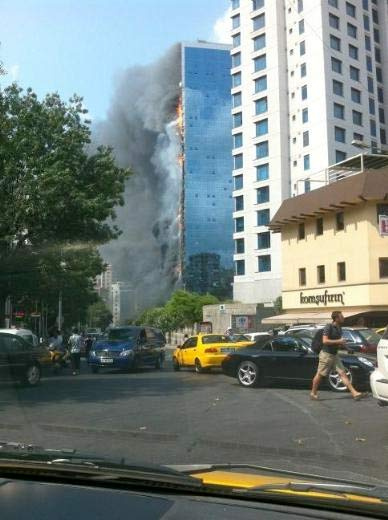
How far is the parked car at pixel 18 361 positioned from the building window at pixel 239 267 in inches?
2266

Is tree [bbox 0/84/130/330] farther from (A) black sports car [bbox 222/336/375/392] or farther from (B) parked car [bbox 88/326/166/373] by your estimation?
(A) black sports car [bbox 222/336/375/392]

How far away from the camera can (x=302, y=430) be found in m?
9.10

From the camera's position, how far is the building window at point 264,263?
70.4 m

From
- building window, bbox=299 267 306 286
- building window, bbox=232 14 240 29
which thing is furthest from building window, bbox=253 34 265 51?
building window, bbox=299 267 306 286

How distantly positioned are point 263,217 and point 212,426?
207 feet

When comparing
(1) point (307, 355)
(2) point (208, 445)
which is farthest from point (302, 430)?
(1) point (307, 355)

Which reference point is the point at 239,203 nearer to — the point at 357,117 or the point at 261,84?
the point at 261,84

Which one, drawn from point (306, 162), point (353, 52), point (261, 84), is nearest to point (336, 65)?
point (353, 52)

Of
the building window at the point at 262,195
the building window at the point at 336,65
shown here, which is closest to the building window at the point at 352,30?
the building window at the point at 336,65

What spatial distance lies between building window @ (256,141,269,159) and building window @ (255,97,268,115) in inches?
A: 138

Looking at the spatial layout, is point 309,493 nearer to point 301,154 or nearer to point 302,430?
point 302,430

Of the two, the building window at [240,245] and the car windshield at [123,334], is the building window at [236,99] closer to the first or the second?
the building window at [240,245]

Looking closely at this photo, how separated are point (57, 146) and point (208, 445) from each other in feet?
59.0

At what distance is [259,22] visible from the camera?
7225cm
